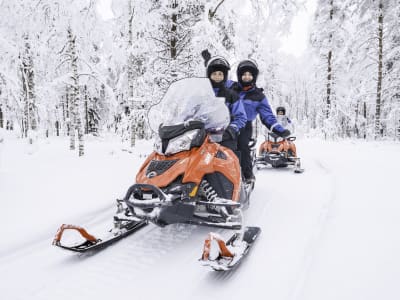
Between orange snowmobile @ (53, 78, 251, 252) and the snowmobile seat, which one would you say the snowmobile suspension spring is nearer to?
orange snowmobile @ (53, 78, 251, 252)

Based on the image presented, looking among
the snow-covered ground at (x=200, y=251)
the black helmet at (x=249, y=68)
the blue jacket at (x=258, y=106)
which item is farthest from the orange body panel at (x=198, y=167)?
the black helmet at (x=249, y=68)

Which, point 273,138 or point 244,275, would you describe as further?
point 273,138

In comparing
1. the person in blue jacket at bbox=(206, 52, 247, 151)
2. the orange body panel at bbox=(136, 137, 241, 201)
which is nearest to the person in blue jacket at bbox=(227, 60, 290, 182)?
the person in blue jacket at bbox=(206, 52, 247, 151)

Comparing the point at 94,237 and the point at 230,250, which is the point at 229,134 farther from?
the point at 94,237

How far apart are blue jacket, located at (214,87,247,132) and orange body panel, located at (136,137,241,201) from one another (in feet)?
2.51

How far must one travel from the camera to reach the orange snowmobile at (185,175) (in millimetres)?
3010

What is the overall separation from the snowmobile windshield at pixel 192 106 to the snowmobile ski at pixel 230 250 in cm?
139

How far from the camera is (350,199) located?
4.67 m

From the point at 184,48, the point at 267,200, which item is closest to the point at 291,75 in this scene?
the point at 184,48

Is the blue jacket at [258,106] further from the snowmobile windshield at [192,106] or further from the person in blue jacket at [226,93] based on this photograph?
the snowmobile windshield at [192,106]

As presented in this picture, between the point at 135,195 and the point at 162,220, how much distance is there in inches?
17.3

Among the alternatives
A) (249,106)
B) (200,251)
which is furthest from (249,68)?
(200,251)

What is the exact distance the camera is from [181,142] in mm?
3330

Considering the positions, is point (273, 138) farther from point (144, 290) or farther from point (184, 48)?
point (144, 290)
